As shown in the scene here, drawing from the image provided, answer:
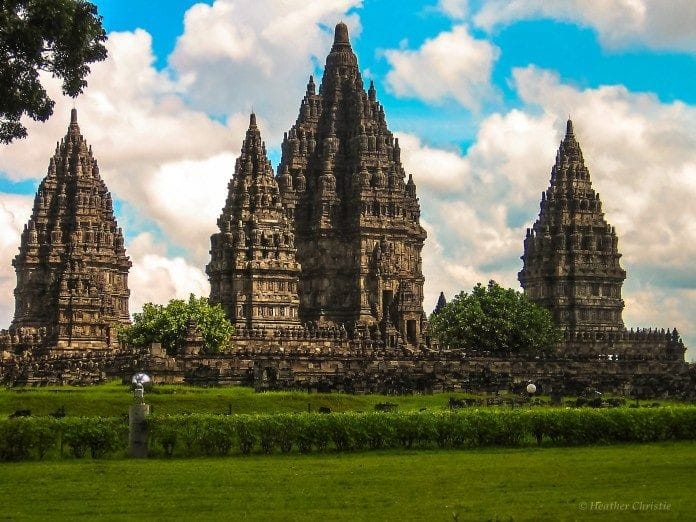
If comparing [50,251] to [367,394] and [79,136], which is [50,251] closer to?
[79,136]

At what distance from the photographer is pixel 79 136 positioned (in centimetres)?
17175

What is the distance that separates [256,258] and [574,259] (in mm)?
44511

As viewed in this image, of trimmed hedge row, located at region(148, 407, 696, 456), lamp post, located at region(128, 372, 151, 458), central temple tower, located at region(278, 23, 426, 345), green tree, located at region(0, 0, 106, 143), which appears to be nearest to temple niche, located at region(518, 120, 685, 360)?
central temple tower, located at region(278, 23, 426, 345)

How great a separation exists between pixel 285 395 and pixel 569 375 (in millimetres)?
32020

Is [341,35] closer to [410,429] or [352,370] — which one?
[352,370]

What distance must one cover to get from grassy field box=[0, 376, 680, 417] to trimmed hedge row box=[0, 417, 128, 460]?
1681 cm

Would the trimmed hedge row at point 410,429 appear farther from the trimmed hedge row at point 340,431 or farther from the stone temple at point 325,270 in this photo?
the stone temple at point 325,270

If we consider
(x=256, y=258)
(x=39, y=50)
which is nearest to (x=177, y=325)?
(x=256, y=258)

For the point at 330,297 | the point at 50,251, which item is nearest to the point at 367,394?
the point at 330,297

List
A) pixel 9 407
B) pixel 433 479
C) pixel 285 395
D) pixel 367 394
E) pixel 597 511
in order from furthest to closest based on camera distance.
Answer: pixel 367 394
pixel 285 395
pixel 9 407
pixel 433 479
pixel 597 511

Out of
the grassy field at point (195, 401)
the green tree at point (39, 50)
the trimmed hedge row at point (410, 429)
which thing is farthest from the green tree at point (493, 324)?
the green tree at point (39, 50)

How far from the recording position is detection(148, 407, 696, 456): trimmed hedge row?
5391 centimetres

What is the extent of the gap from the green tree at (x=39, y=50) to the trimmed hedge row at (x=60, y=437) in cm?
1032

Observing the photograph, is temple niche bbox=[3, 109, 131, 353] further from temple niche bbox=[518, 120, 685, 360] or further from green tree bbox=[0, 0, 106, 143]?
green tree bbox=[0, 0, 106, 143]
